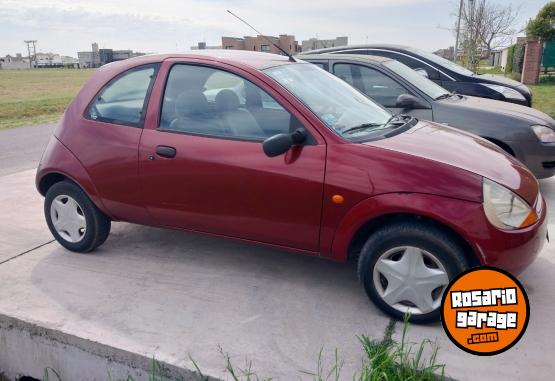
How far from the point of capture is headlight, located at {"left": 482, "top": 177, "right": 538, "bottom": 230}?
283 centimetres

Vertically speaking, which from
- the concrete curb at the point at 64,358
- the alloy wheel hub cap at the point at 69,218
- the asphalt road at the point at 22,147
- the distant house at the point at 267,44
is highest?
the distant house at the point at 267,44

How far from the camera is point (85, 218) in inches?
160

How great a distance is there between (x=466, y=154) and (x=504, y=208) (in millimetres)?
466

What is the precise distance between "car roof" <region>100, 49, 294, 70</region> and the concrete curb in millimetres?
2003

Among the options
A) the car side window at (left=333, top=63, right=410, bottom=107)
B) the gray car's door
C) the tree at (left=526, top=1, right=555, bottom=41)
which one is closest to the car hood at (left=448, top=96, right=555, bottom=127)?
the gray car's door

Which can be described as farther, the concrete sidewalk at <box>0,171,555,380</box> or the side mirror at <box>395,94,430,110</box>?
the side mirror at <box>395,94,430,110</box>

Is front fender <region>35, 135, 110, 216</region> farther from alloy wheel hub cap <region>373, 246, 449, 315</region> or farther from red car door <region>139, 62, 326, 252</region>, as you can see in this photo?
alloy wheel hub cap <region>373, 246, 449, 315</region>

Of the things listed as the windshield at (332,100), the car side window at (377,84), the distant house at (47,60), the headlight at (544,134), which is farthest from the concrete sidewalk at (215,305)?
the distant house at (47,60)

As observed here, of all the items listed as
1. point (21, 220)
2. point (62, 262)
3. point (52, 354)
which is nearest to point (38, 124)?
point (21, 220)

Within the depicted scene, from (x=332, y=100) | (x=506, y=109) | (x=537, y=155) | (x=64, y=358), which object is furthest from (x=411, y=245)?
(x=506, y=109)

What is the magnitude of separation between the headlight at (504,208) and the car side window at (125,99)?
2399mm

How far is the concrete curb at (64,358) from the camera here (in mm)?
2855

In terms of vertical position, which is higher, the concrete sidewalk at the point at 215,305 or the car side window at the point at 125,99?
the car side window at the point at 125,99

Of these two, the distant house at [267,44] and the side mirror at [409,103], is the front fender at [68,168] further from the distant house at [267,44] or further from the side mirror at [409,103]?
the side mirror at [409,103]
